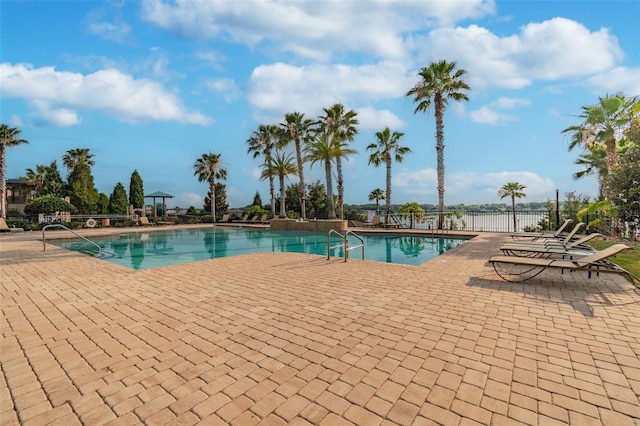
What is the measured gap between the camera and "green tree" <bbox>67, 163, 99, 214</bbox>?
28.5 metres

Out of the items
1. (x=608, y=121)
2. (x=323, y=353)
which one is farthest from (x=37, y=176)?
(x=608, y=121)

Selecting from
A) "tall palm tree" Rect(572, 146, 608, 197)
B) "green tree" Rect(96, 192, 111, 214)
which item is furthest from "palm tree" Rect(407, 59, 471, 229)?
"green tree" Rect(96, 192, 111, 214)

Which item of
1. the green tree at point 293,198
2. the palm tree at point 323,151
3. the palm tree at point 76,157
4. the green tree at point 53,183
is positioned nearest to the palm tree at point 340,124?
the palm tree at point 323,151

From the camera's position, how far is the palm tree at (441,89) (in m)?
16.7

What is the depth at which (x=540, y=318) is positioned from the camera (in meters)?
3.50

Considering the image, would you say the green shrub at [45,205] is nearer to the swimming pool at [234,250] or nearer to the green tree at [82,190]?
the swimming pool at [234,250]

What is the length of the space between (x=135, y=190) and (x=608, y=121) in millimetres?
38747

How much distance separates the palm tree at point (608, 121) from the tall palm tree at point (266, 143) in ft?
62.8

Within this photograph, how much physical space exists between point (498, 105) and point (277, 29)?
9.51 meters

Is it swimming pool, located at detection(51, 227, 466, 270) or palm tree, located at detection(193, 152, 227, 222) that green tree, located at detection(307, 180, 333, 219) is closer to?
palm tree, located at detection(193, 152, 227, 222)

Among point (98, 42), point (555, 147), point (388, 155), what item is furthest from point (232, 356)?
point (388, 155)

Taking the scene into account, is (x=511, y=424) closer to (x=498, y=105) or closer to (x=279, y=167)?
(x=498, y=105)

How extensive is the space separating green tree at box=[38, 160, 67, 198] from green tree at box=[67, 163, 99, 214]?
1.68 metres

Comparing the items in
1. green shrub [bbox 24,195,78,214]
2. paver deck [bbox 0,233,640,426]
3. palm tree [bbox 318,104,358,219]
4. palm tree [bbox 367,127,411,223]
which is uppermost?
palm tree [bbox 318,104,358,219]
